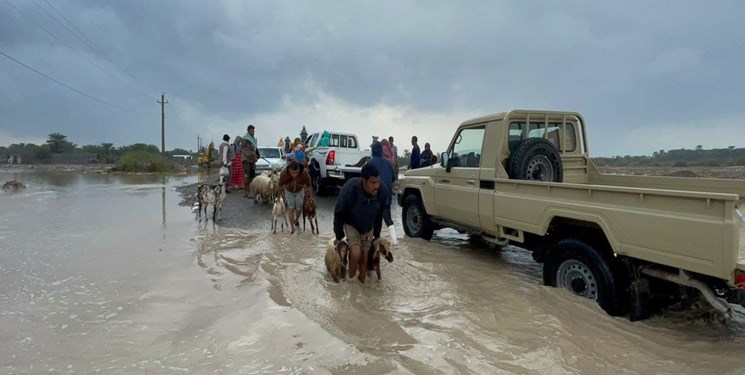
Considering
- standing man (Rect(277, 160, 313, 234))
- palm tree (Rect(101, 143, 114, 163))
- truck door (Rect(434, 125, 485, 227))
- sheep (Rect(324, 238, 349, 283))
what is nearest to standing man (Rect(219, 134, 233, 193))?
standing man (Rect(277, 160, 313, 234))

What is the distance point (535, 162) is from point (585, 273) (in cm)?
201

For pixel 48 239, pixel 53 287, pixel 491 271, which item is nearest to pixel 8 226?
pixel 48 239

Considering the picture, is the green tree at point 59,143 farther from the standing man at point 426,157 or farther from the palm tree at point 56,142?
the standing man at point 426,157

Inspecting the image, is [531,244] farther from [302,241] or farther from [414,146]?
[414,146]

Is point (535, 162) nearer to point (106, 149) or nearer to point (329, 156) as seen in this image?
point (329, 156)

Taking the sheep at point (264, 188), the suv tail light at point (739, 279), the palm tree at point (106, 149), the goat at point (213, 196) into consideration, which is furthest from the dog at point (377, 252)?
the palm tree at point (106, 149)

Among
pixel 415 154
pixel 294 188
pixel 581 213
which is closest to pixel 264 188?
pixel 294 188

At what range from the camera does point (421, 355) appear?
3.57m

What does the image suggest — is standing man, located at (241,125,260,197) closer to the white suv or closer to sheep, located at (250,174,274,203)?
sheep, located at (250,174,274,203)

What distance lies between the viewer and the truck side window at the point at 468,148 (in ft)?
22.3

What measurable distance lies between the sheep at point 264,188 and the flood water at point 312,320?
4.95 m

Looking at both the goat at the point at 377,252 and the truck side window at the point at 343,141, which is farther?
the truck side window at the point at 343,141

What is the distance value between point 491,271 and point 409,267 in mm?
1185

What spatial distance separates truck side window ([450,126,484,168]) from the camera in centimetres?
680
